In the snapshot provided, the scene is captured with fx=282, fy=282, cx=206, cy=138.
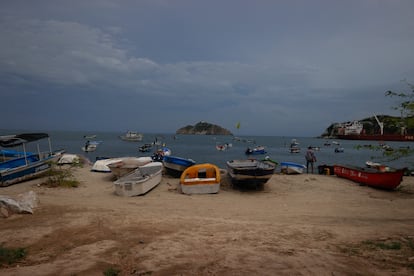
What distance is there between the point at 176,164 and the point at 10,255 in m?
11.8

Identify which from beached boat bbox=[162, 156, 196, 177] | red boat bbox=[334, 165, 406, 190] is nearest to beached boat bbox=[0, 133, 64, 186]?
beached boat bbox=[162, 156, 196, 177]

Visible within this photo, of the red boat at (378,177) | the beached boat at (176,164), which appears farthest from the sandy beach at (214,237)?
the beached boat at (176,164)

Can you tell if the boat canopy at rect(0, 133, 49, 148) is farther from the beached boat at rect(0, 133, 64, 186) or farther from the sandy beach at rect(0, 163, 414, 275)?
the sandy beach at rect(0, 163, 414, 275)

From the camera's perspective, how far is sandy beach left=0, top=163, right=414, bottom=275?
4473 millimetres

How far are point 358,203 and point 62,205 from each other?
36.5 feet

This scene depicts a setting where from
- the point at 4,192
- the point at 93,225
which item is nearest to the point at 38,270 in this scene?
the point at 93,225

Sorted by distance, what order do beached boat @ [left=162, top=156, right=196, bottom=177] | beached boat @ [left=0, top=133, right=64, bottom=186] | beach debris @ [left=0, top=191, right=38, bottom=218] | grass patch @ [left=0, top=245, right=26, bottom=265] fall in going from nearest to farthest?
1. grass patch @ [left=0, top=245, right=26, bottom=265]
2. beach debris @ [left=0, top=191, right=38, bottom=218]
3. beached boat @ [left=0, top=133, right=64, bottom=186]
4. beached boat @ [left=162, top=156, right=196, bottom=177]

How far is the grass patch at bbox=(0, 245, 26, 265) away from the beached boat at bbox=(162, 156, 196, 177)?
11.3 metres

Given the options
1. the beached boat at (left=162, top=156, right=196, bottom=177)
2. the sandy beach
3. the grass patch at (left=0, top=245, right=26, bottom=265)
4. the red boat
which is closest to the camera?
the sandy beach

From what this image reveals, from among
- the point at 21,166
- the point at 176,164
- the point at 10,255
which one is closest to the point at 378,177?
the point at 176,164

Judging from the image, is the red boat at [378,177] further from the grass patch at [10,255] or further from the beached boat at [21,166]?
the beached boat at [21,166]

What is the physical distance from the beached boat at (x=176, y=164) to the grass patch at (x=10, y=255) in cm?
1134

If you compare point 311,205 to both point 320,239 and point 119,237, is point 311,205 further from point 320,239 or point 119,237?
point 119,237

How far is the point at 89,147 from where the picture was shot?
49.4 m
